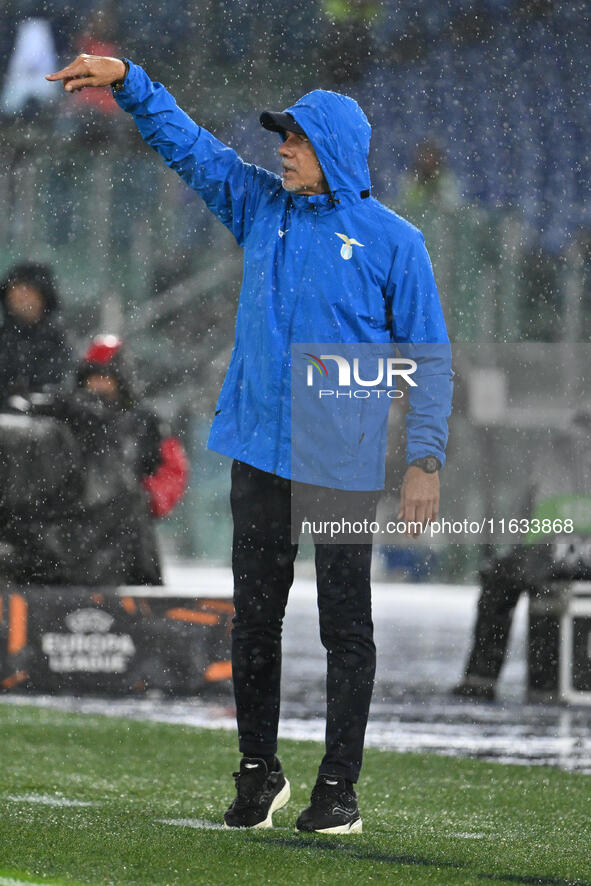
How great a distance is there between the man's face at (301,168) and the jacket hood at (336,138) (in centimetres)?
2

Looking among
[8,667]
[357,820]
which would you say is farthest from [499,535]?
[357,820]

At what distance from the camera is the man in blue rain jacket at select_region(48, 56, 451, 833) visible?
2148 millimetres

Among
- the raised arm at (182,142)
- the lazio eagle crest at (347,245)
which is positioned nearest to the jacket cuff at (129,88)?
the raised arm at (182,142)

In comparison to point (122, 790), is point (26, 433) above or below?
above

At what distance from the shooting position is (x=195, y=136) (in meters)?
2.23

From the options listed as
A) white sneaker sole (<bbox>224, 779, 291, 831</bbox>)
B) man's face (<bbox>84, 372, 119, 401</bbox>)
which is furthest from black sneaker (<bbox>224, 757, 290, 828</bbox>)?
man's face (<bbox>84, 372, 119, 401</bbox>)

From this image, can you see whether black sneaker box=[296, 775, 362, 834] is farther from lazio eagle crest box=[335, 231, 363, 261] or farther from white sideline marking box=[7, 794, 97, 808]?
lazio eagle crest box=[335, 231, 363, 261]

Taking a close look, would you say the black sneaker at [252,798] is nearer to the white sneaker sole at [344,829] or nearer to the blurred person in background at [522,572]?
the white sneaker sole at [344,829]

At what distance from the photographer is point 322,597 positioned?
216 cm

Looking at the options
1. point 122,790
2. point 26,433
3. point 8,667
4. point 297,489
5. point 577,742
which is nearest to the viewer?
point 297,489

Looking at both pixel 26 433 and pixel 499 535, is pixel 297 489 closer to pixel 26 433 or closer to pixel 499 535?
pixel 26 433

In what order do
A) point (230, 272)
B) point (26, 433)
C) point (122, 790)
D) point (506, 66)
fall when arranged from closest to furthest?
1. point (122, 790)
2. point (26, 433)
3. point (506, 66)
4. point (230, 272)

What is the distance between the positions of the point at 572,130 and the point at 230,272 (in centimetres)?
169

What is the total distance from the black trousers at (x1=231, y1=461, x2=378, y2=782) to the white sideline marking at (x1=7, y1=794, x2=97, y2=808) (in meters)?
0.51
